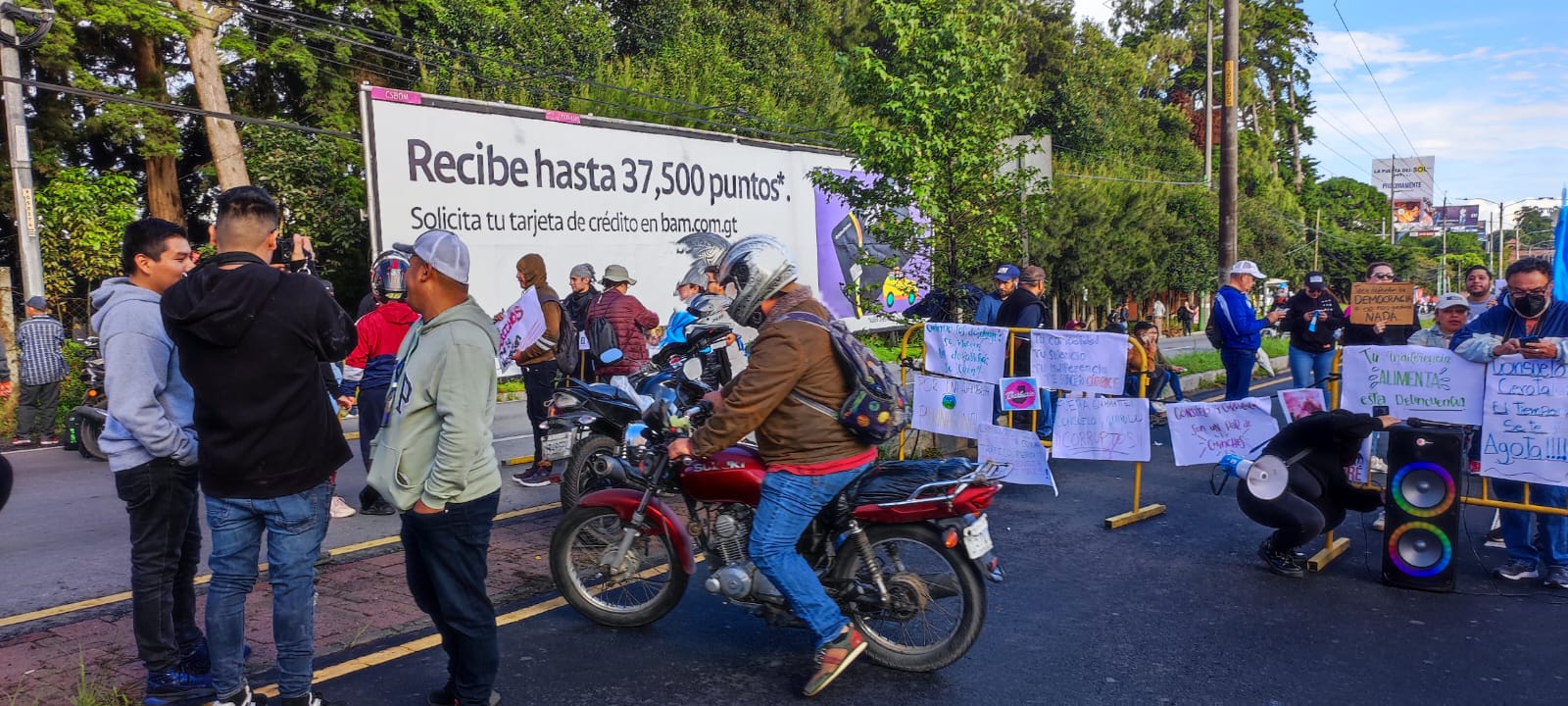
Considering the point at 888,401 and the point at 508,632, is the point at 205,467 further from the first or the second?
the point at 888,401

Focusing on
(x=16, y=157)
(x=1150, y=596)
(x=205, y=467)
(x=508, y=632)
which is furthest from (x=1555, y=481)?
(x=16, y=157)

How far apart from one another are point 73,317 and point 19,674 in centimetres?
1529

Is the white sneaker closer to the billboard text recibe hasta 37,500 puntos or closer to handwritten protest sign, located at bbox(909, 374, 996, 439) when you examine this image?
handwritten protest sign, located at bbox(909, 374, 996, 439)

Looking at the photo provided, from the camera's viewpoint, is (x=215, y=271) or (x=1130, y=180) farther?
(x=1130, y=180)

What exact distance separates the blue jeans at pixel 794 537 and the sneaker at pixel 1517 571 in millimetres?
4097

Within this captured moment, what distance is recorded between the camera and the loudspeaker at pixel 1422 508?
5.53 metres

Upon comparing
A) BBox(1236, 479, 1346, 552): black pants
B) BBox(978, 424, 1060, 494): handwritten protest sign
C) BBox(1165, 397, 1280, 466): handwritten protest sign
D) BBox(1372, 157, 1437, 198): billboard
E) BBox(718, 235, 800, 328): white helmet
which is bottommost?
BBox(1236, 479, 1346, 552): black pants

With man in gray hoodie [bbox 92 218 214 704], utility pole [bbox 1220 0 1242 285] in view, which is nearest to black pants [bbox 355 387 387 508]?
man in gray hoodie [bbox 92 218 214 704]

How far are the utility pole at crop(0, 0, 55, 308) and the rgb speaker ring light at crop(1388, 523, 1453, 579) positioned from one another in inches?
625

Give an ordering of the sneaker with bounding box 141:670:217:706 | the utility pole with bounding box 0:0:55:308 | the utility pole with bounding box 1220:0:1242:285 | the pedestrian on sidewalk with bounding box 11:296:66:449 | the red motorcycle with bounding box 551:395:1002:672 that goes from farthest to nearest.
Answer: the utility pole with bounding box 1220:0:1242:285
the utility pole with bounding box 0:0:55:308
the pedestrian on sidewalk with bounding box 11:296:66:449
the red motorcycle with bounding box 551:395:1002:672
the sneaker with bounding box 141:670:217:706

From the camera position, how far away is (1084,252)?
3350 cm

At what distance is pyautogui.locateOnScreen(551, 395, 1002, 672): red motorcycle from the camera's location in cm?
423

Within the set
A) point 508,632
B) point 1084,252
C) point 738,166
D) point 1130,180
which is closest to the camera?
point 508,632

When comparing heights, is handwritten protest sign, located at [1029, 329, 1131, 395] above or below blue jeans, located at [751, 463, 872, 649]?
above
